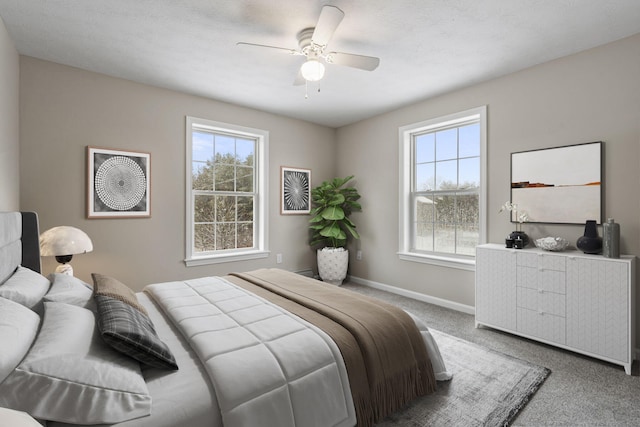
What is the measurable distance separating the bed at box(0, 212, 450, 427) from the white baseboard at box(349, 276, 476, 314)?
1.73 m

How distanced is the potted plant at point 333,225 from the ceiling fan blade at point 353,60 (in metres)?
2.38

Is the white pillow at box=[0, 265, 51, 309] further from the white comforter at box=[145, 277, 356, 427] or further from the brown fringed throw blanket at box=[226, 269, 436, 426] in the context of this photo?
the brown fringed throw blanket at box=[226, 269, 436, 426]

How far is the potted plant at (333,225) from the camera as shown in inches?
180

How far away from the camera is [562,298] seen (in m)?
2.51

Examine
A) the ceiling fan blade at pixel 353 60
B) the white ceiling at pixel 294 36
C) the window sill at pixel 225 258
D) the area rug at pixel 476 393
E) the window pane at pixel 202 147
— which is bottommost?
the area rug at pixel 476 393

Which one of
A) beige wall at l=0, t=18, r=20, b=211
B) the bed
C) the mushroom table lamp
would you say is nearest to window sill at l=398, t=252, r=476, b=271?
the bed

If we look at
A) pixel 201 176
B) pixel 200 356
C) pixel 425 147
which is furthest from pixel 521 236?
pixel 201 176

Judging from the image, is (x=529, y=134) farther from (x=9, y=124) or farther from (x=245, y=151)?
(x=9, y=124)

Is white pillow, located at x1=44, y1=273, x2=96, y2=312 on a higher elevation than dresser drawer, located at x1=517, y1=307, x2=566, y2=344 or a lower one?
higher

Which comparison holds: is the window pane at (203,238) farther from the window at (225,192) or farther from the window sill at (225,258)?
the window sill at (225,258)

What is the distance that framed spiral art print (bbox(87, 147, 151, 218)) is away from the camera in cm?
305

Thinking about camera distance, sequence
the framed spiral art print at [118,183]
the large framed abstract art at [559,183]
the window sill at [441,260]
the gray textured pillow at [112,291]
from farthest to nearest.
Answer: the window sill at [441,260] → the framed spiral art print at [118,183] → the large framed abstract art at [559,183] → the gray textured pillow at [112,291]

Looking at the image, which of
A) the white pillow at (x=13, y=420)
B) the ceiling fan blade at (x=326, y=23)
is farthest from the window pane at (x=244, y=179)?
the white pillow at (x=13, y=420)

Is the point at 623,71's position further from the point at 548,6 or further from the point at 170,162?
the point at 170,162
